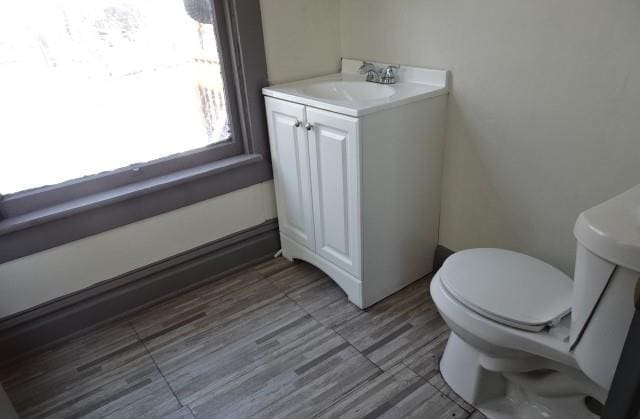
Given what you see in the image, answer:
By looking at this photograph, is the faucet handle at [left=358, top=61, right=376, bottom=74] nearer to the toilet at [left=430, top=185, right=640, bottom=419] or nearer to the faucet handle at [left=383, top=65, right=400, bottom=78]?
the faucet handle at [left=383, top=65, right=400, bottom=78]

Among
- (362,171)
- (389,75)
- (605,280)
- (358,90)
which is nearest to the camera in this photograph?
(605,280)

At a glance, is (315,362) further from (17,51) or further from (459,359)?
(17,51)

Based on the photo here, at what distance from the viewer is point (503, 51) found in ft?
5.19

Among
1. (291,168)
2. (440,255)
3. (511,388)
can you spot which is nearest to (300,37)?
(291,168)

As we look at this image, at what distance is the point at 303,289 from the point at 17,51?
4.65ft

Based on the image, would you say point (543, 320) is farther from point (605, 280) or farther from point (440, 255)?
point (440, 255)

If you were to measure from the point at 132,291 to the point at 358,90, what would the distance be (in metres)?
1.32

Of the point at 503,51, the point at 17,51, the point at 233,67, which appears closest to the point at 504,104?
the point at 503,51

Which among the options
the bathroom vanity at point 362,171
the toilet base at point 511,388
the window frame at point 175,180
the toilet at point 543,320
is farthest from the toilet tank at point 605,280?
the window frame at point 175,180

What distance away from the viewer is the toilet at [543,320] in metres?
0.93

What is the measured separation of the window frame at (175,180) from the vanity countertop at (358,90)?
0.49 ft

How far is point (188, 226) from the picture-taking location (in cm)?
207

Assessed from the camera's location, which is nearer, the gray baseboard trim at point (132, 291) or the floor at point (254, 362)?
the floor at point (254, 362)

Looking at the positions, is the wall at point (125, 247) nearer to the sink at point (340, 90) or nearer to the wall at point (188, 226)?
the wall at point (188, 226)
